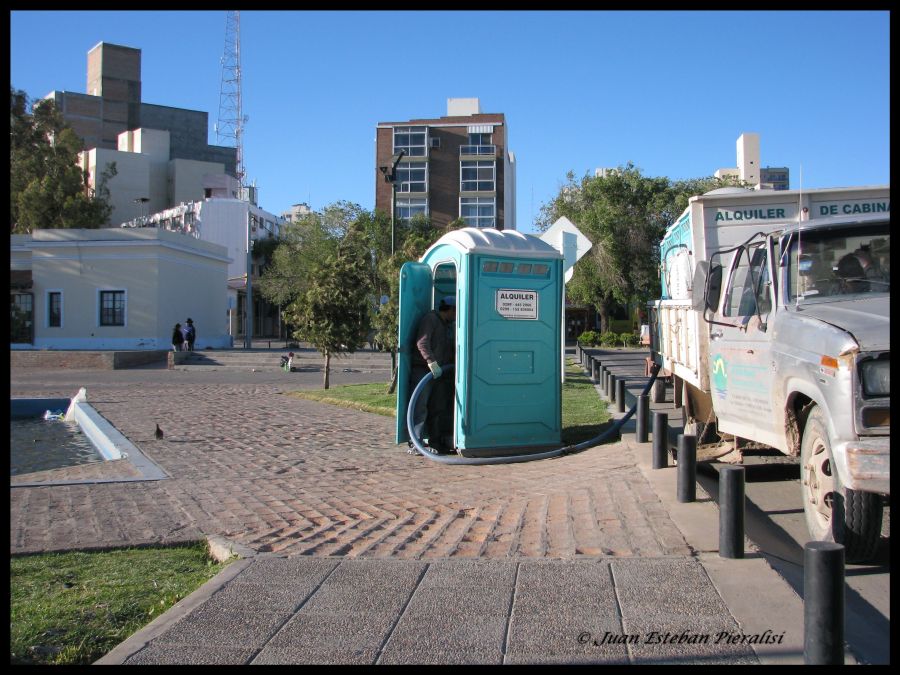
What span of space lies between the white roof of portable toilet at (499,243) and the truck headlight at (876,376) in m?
5.02

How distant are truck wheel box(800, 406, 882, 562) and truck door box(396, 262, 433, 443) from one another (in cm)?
540

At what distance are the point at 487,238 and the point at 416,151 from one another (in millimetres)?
56512

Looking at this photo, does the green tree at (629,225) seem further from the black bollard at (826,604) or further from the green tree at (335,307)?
the black bollard at (826,604)

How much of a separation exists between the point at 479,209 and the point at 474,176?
9.23 feet

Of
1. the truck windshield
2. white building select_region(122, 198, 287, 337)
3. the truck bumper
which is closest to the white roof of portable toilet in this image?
the truck windshield

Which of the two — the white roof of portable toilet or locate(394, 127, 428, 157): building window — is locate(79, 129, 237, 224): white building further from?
the white roof of portable toilet

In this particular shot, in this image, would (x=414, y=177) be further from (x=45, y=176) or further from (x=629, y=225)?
(x=629, y=225)

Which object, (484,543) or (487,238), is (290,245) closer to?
(487,238)

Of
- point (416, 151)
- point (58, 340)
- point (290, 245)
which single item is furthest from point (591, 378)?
point (416, 151)

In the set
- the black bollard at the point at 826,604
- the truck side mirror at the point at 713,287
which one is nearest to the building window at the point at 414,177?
the truck side mirror at the point at 713,287

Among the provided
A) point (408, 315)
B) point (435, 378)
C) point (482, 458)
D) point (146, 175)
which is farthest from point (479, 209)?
point (482, 458)

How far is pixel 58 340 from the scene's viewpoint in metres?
35.5

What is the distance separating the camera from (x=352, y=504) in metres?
6.95

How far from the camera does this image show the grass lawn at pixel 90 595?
385cm
